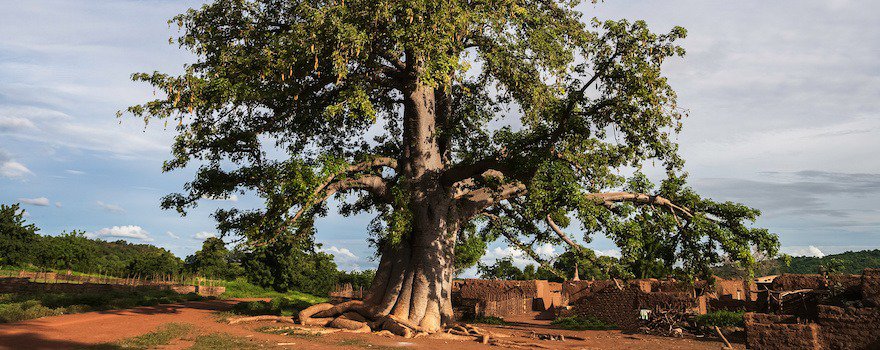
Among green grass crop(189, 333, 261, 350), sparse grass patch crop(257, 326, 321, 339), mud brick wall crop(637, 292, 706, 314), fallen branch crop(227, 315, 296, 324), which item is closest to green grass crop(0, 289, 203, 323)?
fallen branch crop(227, 315, 296, 324)

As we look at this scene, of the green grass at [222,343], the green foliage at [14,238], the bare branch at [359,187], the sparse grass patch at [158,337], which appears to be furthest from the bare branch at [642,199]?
the green foliage at [14,238]

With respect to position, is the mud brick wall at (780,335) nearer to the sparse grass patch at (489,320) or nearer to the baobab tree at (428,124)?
the baobab tree at (428,124)

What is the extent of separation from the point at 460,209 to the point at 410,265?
233cm

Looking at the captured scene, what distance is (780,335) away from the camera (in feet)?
37.7

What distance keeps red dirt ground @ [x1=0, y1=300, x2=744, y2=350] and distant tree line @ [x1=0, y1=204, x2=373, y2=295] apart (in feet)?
53.8

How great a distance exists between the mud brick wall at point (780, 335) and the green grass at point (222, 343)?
397 inches

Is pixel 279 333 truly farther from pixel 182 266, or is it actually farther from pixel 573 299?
pixel 182 266

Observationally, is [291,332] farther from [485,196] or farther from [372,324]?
[485,196]

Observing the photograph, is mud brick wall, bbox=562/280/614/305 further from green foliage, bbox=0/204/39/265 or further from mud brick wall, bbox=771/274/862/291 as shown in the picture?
green foliage, bbox=0/204/39/265

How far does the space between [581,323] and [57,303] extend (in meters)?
18.2

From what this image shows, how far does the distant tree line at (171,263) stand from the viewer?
36.1 m

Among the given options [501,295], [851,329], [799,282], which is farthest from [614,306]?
[851,329]

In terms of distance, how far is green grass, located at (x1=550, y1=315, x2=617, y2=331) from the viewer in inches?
833

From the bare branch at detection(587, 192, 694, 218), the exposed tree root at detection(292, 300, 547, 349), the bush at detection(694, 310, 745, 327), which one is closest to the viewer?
the exposed tree root at detection(292, 300, 547, 349)
